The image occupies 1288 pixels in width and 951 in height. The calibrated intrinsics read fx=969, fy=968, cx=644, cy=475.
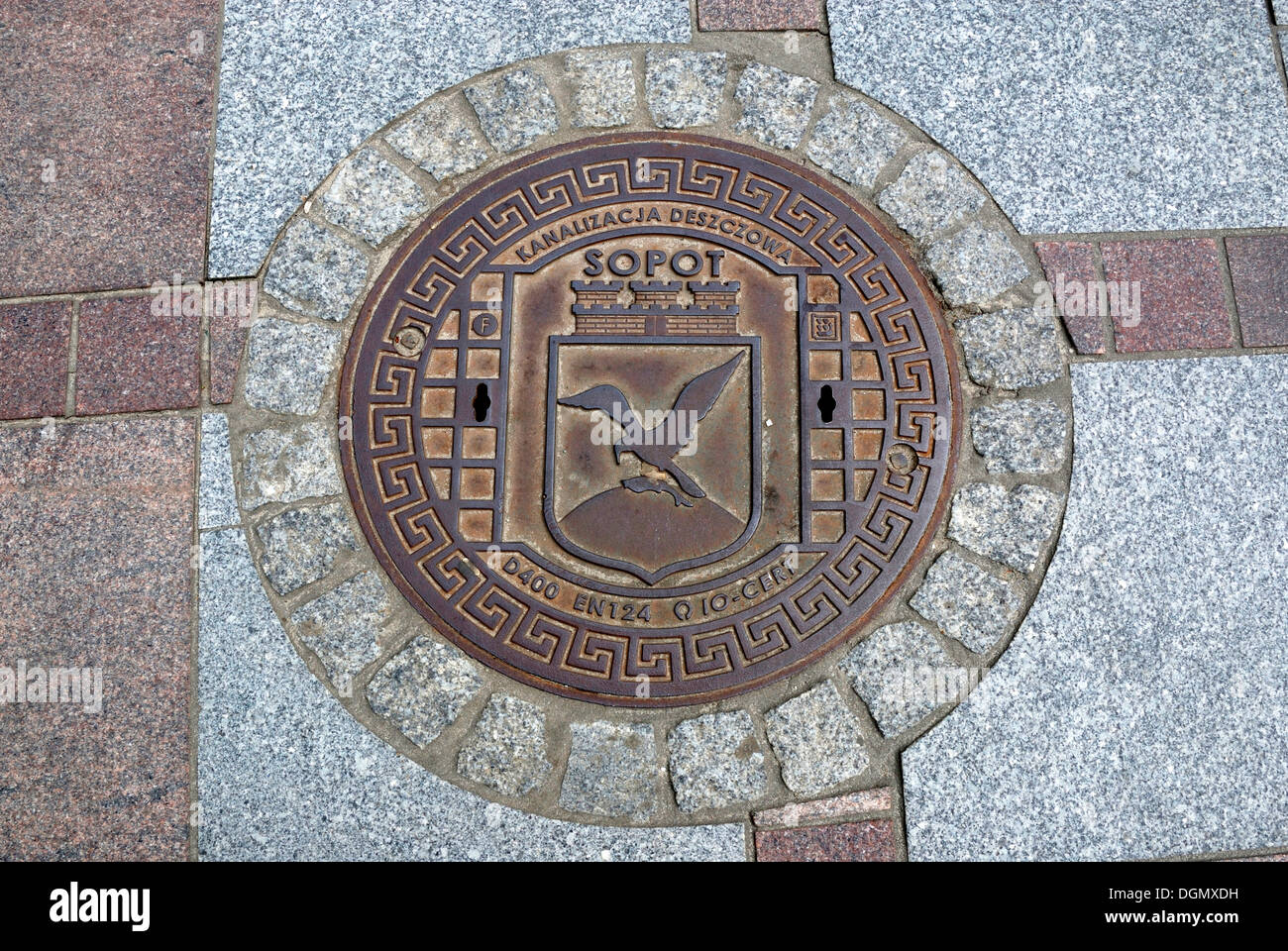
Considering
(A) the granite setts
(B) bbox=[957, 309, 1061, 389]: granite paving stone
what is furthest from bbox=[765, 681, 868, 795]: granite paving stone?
(B) bbox=[957, 309, 1061, 389]: granite paving stone

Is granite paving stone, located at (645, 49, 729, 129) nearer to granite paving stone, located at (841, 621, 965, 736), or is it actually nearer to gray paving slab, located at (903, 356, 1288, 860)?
gray paving slab, located at (903, 356, 1288, 860)

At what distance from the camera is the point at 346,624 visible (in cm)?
303

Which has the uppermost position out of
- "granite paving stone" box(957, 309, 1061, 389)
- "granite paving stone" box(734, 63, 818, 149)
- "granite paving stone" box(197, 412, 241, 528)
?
"granite paving stone" box(734, 63, 818, 149)

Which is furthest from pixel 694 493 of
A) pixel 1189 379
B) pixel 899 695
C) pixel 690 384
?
pixel 1189 379

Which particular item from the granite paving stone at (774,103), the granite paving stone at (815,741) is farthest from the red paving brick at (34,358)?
the granite paving stone at (815,741)

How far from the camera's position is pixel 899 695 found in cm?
295

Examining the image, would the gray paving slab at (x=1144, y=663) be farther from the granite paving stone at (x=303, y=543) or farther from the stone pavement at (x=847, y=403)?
the granite paving stone at (x=303, y=543)

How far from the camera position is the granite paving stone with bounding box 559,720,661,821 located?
2877 millimetres

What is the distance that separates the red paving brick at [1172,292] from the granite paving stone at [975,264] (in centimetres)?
33

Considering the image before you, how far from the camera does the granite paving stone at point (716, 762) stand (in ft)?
9.46

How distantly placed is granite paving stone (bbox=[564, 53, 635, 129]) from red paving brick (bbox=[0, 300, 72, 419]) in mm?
1908

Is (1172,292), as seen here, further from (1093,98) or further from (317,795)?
(317,795)

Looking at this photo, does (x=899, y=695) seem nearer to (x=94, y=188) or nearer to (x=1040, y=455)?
(x=1040, y=455)

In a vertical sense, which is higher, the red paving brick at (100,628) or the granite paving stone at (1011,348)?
the granite paving stone at (1011,348)
